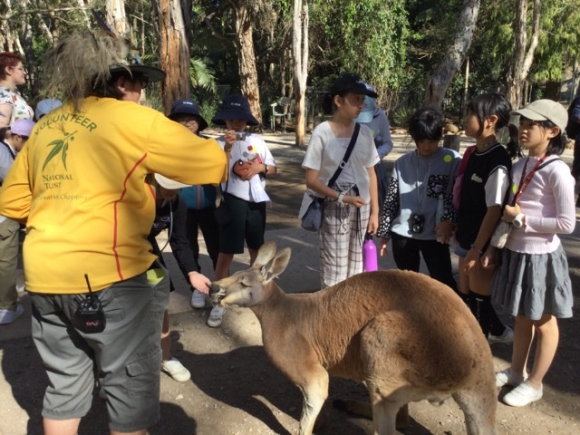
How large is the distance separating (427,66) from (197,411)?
2532 cm

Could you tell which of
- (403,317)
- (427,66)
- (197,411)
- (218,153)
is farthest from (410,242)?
(427,66)

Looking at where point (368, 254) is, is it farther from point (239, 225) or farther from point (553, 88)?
point (553, 88)

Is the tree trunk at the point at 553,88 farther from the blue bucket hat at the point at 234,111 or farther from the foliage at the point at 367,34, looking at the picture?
the blue bucket hat at the point at 234,111

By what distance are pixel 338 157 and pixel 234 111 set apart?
106 centimetres

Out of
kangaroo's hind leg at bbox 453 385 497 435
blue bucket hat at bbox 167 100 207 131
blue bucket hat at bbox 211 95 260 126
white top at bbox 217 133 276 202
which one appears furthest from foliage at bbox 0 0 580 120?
kangaroo's hind leg at bbox 453 385 497 435

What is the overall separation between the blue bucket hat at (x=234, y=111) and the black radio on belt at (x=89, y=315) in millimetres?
2426

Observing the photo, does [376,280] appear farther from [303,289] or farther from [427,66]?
[427,66]

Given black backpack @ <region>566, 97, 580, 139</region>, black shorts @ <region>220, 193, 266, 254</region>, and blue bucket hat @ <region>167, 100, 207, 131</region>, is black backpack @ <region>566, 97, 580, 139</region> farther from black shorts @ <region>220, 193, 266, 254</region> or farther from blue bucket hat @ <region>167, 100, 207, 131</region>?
blue bucket hat @ <region>167, 100, 207, 131</region>

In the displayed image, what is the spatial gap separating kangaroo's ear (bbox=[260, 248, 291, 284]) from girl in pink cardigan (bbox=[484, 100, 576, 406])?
1.23 m

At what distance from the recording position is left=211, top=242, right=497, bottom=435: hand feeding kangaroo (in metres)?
2.24

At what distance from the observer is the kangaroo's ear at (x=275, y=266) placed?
2711 millimetres

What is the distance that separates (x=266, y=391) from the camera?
10.7 ft

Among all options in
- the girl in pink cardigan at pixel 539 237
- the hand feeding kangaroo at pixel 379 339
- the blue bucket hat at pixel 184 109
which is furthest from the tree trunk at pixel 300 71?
the hand feeding kangaroo at pixel 379 339

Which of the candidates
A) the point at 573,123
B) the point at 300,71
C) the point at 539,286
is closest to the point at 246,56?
the point at 300,71
